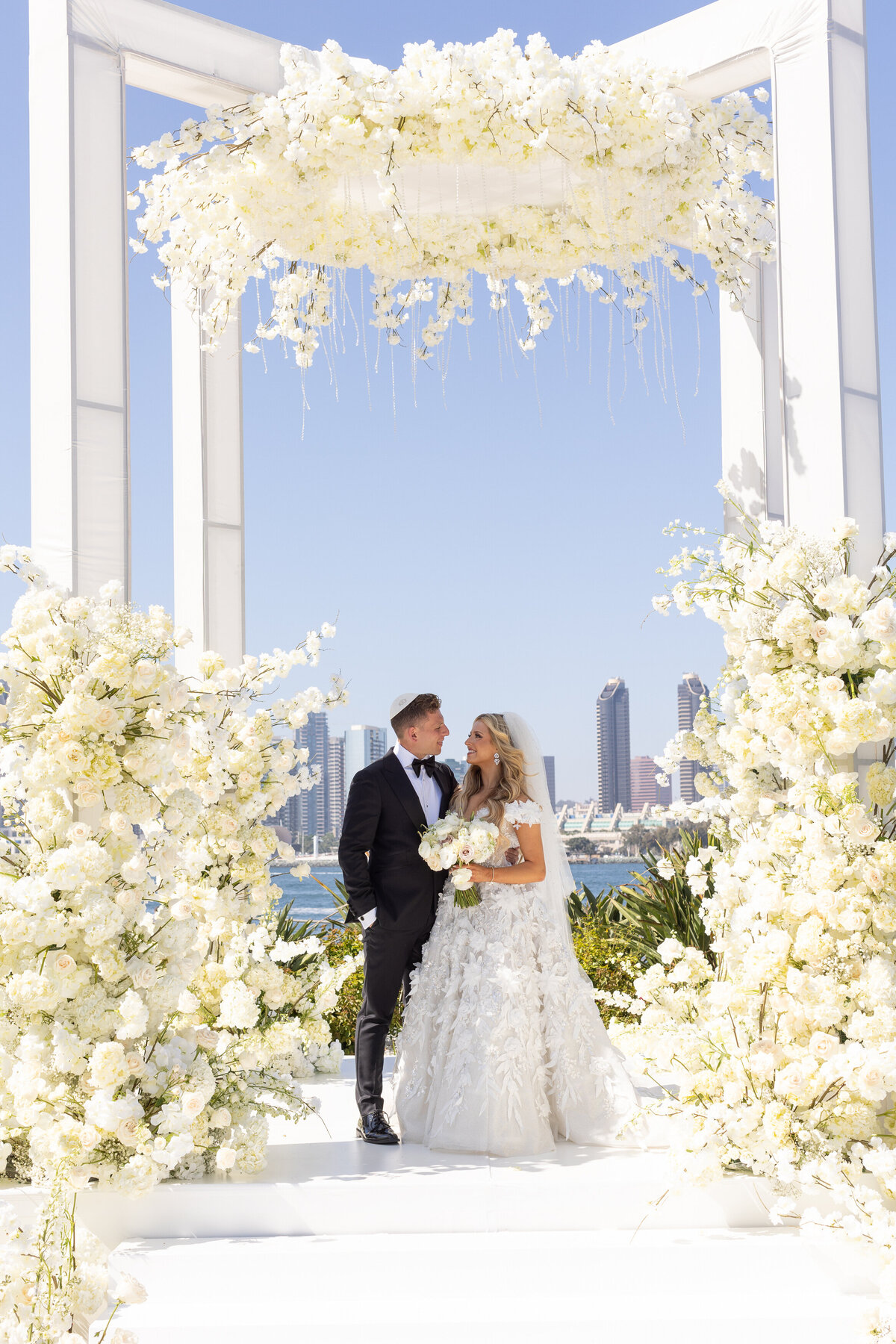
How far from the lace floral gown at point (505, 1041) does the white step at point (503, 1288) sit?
1.76ft

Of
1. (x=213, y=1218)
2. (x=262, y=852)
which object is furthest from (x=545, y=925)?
(x=213, y=1218)

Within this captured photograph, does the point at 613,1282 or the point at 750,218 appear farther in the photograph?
the point at 750,218

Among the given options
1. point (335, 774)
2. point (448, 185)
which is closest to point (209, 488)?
point (448, 185)

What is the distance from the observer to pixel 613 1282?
3396 mm

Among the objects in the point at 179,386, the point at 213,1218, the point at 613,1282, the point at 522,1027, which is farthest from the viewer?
the point at 179,386

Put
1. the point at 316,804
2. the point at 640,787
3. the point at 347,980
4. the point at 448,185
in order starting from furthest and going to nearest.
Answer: the point at 640,787 → the point at 316,804 → the point at 347,980 → the point at 448,185

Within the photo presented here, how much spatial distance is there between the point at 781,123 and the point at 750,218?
0.47 metres

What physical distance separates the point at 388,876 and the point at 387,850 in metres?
0.11

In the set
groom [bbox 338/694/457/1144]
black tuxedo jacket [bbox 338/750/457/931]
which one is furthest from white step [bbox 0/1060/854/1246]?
black tuxedo jacket [bbox 338/750/457/931]

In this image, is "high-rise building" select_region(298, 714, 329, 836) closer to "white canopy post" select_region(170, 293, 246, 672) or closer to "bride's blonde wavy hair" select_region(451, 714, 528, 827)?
"white canopy post" select_region(170, 293, 246, 672)

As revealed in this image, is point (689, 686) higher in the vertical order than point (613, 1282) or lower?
higher

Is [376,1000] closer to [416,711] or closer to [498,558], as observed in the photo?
[416,711]

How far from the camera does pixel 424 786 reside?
15.5ft

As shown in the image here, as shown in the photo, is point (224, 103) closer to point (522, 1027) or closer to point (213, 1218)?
point (522, 1027)
